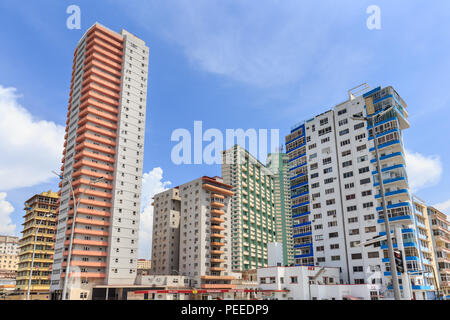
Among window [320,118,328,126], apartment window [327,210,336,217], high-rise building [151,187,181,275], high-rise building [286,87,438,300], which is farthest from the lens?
high-rise building [151,187,181,275]

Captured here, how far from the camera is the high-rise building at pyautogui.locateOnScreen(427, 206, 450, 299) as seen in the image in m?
84.2

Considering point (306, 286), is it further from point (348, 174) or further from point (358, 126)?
point (358, 126)

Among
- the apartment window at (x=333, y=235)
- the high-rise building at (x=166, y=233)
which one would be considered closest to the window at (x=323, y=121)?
the apartment window at (x=333, y=235)

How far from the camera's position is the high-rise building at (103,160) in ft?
277

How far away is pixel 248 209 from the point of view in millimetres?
151750

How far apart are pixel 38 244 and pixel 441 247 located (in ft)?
404

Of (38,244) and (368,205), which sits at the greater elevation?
(368,205)

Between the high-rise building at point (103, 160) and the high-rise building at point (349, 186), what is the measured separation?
43.8 meters

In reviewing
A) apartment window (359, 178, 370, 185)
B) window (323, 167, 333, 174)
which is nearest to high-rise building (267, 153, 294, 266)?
window (323, 167, 333, 174)

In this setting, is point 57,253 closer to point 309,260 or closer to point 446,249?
point 309,260

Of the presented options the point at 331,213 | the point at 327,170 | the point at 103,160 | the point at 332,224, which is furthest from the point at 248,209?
the point at 103,160

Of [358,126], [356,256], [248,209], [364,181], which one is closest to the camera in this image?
[356,256]

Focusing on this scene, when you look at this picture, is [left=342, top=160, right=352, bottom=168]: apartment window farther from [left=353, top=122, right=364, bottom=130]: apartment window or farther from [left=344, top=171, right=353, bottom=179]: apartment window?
[left=353, top=122, right=364, bottom=130]: apartment window

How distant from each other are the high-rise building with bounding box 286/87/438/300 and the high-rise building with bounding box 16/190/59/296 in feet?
251
